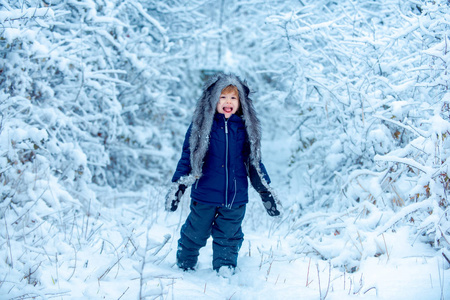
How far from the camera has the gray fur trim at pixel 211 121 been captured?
2803mm

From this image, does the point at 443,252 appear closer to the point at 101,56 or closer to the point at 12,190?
the point at 12,190

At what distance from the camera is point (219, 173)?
9.25 ft

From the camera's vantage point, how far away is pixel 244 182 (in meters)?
2.92

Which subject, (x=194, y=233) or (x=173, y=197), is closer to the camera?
(x=173, y=197)

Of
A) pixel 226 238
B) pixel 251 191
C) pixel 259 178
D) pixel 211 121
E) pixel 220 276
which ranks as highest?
pixel 211 121

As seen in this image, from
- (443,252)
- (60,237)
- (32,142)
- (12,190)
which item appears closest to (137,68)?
(32,142)

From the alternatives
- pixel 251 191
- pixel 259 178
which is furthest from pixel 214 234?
pixel 251 191

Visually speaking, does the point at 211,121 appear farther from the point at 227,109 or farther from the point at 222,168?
the point at 222,168

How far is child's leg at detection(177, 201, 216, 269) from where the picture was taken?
112 inches

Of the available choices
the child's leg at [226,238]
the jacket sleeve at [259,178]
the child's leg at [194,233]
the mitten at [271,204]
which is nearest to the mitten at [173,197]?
the child's leg at [194,233]

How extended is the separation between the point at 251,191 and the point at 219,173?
13.0 feet

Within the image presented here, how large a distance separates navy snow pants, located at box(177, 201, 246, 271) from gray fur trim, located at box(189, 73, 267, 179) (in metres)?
0.32

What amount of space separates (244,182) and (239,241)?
0.48m

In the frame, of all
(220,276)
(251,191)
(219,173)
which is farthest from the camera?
(251,191)
